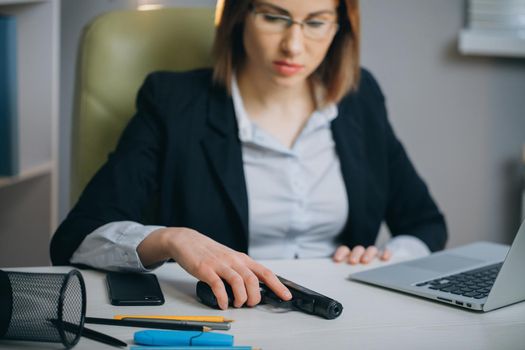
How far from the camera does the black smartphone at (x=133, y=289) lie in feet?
3.13

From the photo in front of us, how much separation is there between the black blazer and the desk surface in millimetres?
363

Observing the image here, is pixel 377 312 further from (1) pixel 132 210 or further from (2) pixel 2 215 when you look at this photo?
(2) pixel 2 215

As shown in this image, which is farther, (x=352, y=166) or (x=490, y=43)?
(x=490, y=43)

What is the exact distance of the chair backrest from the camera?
161 cm

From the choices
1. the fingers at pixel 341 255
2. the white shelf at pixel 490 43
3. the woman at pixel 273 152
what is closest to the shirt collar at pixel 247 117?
the woman at pixel 273 152

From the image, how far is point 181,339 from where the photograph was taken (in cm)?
79

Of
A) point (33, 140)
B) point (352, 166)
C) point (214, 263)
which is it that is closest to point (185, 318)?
point (214, 263)

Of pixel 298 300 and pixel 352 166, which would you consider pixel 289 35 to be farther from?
pixel 298 300

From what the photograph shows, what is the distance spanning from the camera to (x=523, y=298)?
101cm

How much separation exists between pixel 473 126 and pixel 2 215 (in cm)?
150

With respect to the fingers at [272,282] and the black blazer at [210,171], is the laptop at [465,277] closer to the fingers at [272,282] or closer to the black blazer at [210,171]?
the fingers at [272,282]

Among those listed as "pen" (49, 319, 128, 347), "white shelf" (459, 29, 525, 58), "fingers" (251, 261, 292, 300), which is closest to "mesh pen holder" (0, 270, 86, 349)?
"pen" (49, 319, 128, 347)

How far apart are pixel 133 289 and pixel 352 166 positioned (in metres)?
0.74

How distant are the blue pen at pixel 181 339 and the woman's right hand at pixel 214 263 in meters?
0.14
